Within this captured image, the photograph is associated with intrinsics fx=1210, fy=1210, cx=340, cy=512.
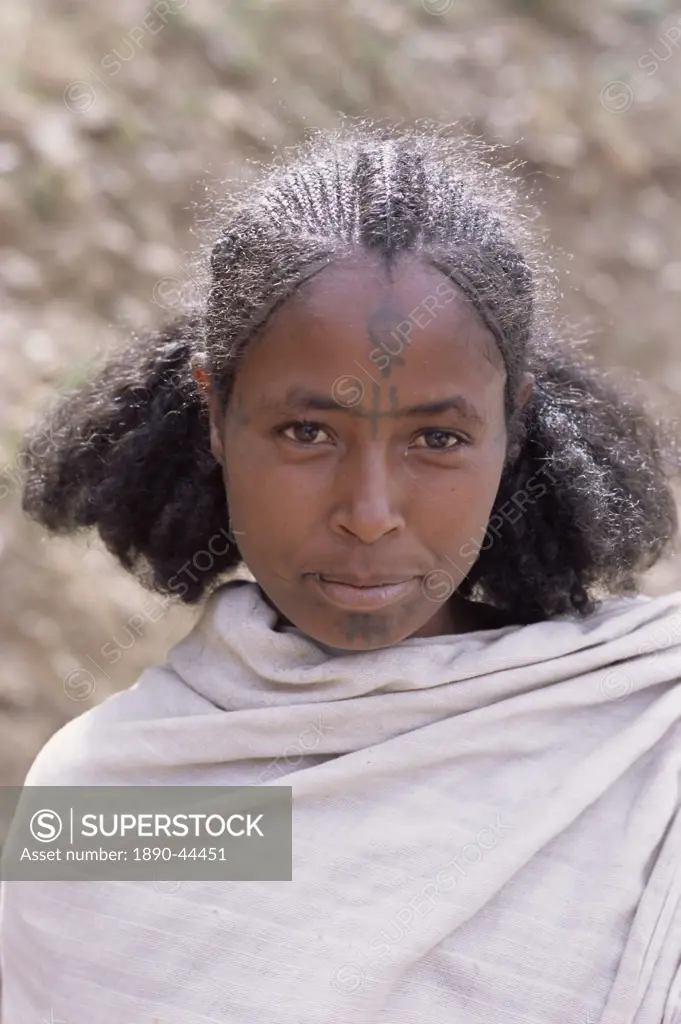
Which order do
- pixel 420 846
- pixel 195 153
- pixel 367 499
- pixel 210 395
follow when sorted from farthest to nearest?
pixel 195 153 → pixel 210 395 → pixel 420 846 → pixel 367 499

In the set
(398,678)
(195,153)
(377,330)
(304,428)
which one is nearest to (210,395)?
(304,428)

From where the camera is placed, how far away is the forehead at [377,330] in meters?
1.59

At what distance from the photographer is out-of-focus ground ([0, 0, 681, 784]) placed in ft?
11.8

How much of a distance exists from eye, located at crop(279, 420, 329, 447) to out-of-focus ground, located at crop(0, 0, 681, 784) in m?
1.93

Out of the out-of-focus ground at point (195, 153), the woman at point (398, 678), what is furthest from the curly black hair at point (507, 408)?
the out-of-focus ground at point (195, 153)

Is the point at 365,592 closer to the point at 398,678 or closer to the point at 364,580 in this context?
the point at 364,580

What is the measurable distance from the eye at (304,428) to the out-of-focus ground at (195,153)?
193cm

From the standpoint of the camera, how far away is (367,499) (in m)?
1.58

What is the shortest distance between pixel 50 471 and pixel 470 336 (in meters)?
0.87

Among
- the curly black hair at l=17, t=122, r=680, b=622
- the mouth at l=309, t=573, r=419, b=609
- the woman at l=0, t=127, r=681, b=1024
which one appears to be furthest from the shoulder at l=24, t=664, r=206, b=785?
the mouth at l=309, t=573, r=419, b=609

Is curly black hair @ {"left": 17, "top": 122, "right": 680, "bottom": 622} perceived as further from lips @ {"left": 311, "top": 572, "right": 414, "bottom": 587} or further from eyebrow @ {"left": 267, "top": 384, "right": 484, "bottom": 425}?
lips @ {"left": 311, "top": 572, "right": 414, "bottom": 587}

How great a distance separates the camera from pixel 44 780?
202cm

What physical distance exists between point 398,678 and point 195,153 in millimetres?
3398

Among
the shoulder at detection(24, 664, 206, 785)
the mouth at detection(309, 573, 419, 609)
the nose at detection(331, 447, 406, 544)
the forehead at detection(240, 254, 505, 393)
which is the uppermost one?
the forehead at detection(240, 254, 505, 393)
